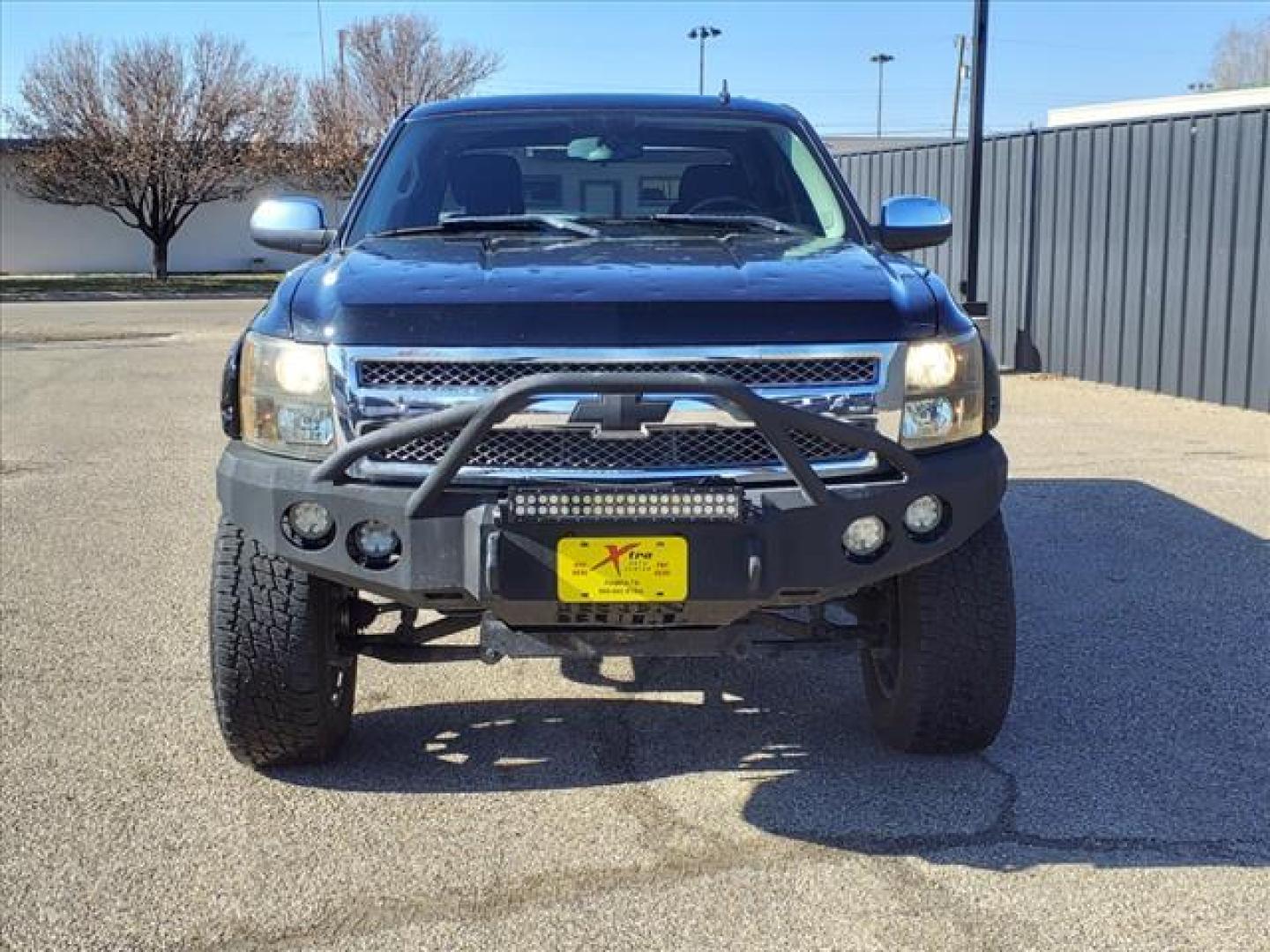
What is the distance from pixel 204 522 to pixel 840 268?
4733 millimetres

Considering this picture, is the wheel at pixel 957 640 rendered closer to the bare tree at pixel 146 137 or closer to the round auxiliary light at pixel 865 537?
the round auxiliary light at pixel 865 537

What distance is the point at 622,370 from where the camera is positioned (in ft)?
10.8

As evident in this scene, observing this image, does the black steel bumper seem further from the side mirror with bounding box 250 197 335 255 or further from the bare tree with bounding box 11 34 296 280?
the bare tree with bounding box 11 34 296 280

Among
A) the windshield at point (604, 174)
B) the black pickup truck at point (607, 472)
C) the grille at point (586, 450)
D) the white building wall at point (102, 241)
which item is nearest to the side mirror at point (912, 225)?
the windshield at point (604, 174)

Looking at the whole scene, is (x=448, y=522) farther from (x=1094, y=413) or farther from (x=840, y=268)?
(x=1094, y=413)

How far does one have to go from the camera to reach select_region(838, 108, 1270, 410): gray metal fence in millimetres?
11391

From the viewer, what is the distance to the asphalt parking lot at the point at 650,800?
3195mm

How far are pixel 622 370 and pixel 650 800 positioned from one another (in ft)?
4.12

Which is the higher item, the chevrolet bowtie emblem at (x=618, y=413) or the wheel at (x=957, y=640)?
the chevrolet bowtie emblem at (x=618, y=413)

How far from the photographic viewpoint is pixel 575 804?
382 centimetres

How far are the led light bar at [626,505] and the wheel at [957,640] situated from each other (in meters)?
0.81

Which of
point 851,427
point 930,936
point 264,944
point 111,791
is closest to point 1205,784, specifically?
point 930,936

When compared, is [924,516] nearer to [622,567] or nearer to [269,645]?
[622,567]

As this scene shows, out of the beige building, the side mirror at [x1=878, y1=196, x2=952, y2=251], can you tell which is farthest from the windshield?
the beige building
